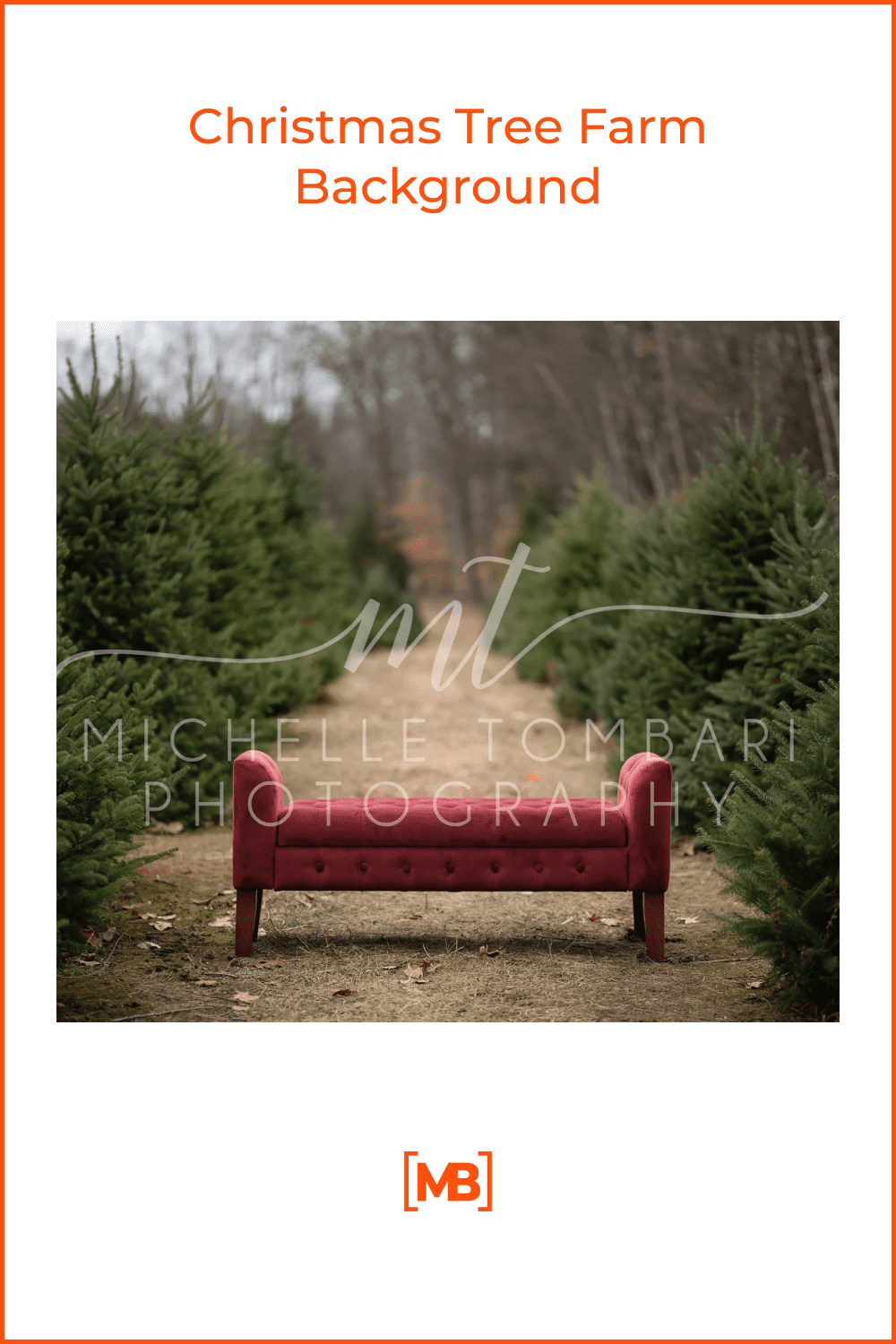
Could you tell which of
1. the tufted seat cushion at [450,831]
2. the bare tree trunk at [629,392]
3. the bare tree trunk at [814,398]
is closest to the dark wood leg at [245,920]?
the tufted seat cushion at [450,831]

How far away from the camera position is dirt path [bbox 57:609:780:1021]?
4.95 m

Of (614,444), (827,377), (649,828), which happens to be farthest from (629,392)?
(649,828)

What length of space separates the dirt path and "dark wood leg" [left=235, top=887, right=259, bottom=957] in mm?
96

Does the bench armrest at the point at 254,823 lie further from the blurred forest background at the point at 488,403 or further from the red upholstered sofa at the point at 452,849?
the blurred forest background at the point at 488,403

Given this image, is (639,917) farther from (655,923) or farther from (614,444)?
(614,444)

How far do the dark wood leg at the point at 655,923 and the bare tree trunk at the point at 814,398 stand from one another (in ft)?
21.5

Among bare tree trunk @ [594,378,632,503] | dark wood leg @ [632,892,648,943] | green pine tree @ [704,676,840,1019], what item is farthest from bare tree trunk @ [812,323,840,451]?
bare tree trunk @ [594,378,632,503]

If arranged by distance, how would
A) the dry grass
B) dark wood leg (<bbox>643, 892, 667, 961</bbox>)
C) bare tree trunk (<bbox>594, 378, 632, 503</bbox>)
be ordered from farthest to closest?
bare tree trunk (<bbox>594, 378, 632, 503</bbox>) → dark wood leg (<bbox>643, 892, 667, 961</bbox>) → the dry grass

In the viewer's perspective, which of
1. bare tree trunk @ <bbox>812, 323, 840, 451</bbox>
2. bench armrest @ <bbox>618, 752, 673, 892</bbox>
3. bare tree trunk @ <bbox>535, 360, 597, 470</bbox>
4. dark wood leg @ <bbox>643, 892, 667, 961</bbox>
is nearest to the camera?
bench armrest @ <bbox>618, 752, 673, 892</bbox>

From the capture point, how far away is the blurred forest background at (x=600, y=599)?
4.80m

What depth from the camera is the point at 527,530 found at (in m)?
26.5

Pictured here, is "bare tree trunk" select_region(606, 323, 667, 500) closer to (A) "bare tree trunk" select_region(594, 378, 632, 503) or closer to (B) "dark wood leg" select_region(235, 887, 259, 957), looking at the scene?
(A) "bare tree trunk" select_region(594, 378, 632, 503)

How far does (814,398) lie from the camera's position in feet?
36.3

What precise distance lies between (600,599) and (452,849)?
24.4ft
